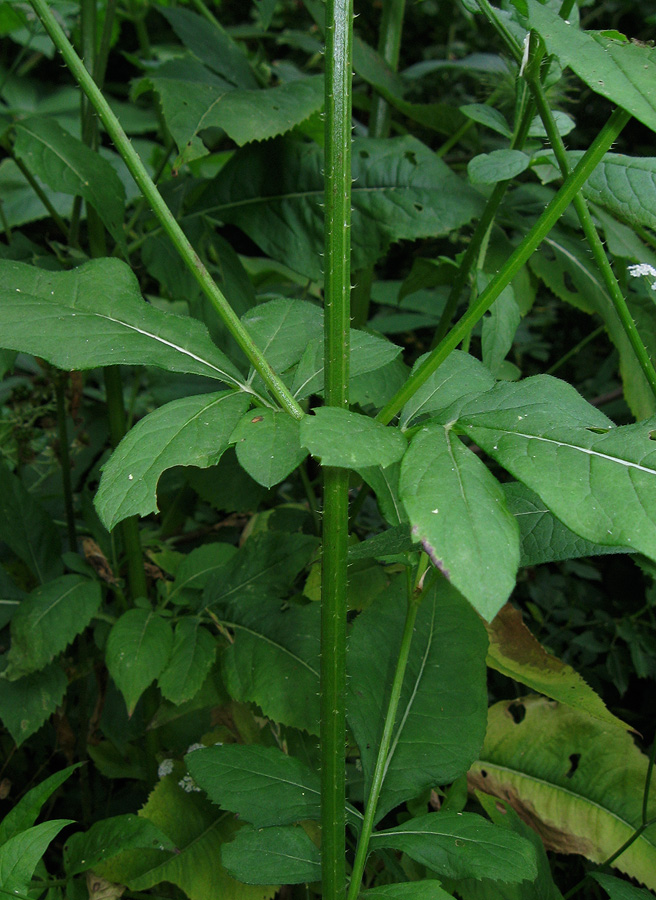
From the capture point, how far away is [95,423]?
222 centimetres

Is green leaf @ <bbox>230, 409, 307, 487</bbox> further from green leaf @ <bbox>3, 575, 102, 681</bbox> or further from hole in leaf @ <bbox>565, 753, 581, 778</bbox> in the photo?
hole in leaf @ <bbox>565, 753, 581, 778</bbox>

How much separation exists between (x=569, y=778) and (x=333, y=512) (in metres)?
0.91

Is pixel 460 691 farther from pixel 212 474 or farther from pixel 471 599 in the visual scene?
pixel 212 474

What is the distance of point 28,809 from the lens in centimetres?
101

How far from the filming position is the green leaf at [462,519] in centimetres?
54

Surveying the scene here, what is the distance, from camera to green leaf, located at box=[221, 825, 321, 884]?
0.89m

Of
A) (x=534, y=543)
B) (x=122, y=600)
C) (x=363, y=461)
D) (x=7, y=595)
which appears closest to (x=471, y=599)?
(x=363, y=461)

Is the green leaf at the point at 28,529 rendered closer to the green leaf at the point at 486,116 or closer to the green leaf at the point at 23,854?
the green leaf at the point at 23,854

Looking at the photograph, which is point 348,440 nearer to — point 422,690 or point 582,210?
point 582,210

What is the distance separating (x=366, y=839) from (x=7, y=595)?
95 cm

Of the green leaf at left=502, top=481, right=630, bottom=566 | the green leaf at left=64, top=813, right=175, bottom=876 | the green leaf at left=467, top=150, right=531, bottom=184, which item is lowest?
the green leaf at left=64, top=813, right=175, bottom=876

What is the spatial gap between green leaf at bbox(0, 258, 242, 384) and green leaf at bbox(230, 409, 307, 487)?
12 centimetres

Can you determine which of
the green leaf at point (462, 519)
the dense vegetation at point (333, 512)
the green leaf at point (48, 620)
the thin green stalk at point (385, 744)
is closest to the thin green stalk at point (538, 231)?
the dense vegetation at point (333, 512)

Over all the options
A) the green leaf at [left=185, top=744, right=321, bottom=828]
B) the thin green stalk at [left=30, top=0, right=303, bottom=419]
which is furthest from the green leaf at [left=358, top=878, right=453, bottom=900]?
the thin green stalk at [left=30, top=0, right=303, bottom=419]
